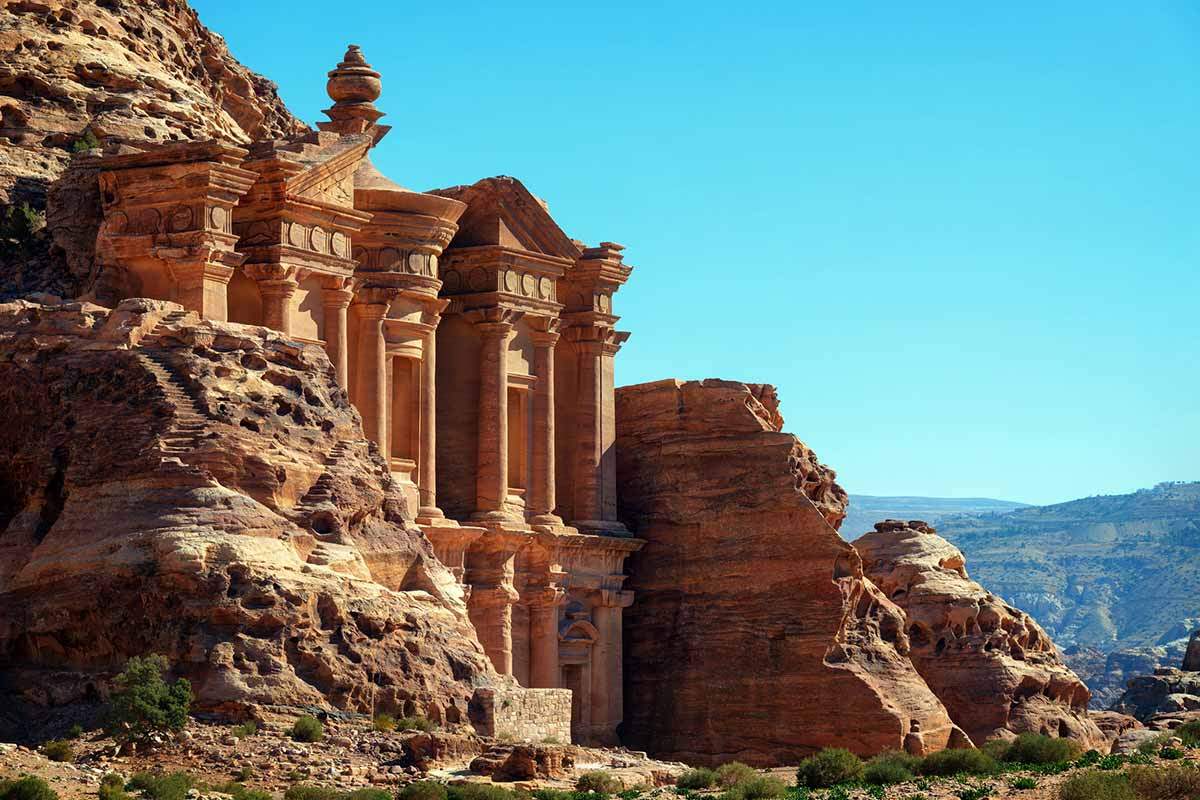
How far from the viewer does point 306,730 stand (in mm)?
36812

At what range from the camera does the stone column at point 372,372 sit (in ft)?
172

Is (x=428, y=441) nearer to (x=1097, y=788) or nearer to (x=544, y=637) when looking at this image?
(x=544, y=637)

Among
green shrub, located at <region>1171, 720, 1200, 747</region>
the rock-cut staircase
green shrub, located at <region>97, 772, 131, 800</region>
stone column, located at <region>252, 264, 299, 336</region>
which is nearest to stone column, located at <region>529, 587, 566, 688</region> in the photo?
stone column, located at <region>252, 264, 299, 336</region>

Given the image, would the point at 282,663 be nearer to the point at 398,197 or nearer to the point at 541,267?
the point at 398,197

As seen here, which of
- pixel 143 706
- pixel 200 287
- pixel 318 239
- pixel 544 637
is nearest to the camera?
pixel 143 706

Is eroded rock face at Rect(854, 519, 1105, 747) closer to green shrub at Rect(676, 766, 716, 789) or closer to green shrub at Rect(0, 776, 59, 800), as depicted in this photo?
green shrub at Rect(676, 766, 716, 789)

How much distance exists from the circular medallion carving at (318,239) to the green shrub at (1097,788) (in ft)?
65.3

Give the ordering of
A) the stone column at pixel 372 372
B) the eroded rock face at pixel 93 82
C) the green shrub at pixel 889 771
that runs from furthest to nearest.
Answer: the stone column at pixel 372 372
the eroded rock face at pixel 93 82
the green shrub at pixel 889 771

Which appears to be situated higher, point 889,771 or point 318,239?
point 318,239

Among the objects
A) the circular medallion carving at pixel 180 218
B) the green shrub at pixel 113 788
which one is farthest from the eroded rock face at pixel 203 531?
the circular medallion carving at pixel 180 218

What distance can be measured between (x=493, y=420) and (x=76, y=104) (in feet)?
39.1

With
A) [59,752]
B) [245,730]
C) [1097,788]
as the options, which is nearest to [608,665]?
[1097,788]

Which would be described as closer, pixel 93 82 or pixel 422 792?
pixel 422 792

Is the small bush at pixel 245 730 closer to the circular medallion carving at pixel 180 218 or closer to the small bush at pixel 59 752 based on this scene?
the small bush at pixel 59 752
